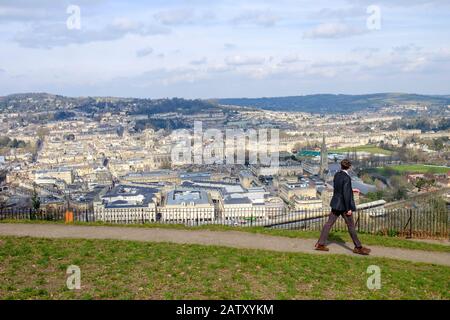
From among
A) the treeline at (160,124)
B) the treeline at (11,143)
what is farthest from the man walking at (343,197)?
the treeline at (160,124)

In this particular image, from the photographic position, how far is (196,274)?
723 centimetres

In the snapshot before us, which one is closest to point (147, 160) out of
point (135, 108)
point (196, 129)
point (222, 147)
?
point (222, 147)

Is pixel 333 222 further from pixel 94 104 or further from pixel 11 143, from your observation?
pixel 94 104

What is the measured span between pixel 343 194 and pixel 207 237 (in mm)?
3060

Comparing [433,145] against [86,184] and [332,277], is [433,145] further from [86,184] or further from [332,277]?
[332,277]

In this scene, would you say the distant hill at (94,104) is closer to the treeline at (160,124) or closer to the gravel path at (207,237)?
the treeline at (160,124)

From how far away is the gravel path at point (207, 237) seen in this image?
9266 millimetres

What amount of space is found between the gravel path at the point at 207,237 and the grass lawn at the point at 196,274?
61 centimetres

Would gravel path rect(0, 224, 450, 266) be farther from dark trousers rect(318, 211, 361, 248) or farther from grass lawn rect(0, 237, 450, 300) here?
grass lawn rect(0, 237, 450, 300)

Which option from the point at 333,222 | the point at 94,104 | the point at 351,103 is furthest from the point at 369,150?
the point at 351,103

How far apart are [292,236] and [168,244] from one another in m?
2.58

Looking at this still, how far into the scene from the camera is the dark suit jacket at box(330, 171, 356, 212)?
8.52m

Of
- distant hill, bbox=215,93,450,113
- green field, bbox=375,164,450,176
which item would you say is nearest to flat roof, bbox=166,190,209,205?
green field, bbox=375,164,450,176

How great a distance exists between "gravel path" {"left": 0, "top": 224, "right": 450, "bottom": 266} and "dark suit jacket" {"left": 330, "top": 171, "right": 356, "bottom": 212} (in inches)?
38.0
